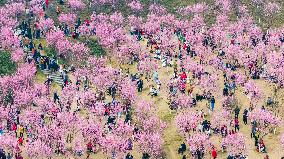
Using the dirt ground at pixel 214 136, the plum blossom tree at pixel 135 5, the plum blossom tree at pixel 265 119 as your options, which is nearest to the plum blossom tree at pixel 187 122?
the dirt ground at pixel 214 136

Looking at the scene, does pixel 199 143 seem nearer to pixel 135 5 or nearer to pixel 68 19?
pixel 68 19

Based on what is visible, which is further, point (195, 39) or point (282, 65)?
point (195, 39)

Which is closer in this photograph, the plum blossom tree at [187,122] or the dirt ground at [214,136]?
the dirt ground at [214,136]

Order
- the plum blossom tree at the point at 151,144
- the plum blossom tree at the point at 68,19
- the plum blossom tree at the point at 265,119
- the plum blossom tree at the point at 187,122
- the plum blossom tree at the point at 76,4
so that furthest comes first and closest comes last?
the plum blossom tree at the point at 76,4
the plum blossom tree at the point at 68,19
the plum blossom tree at the point at 265,119
the plum blossom tree at the point at 187,122
the plum blossom tree at the point at 151,144

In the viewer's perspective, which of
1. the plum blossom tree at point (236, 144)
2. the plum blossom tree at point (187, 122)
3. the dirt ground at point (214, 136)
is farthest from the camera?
the plum blossom tree at point (187, 122)

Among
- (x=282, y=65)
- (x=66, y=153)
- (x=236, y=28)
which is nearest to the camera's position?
(x=66, y=153)

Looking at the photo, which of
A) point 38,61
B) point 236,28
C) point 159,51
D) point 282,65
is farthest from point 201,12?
point 38,61

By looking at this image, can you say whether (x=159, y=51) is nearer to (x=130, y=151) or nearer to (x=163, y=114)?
(x=163, y=114)

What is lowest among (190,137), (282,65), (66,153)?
(66,153)

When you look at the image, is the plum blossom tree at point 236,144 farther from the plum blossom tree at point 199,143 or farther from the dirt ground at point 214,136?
the plum blossom tree at point 199,143

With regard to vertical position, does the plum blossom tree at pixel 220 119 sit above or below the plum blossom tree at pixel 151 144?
above

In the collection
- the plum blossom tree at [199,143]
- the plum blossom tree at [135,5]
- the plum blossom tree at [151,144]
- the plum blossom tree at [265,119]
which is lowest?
the plum blossom tree at [151,144]
